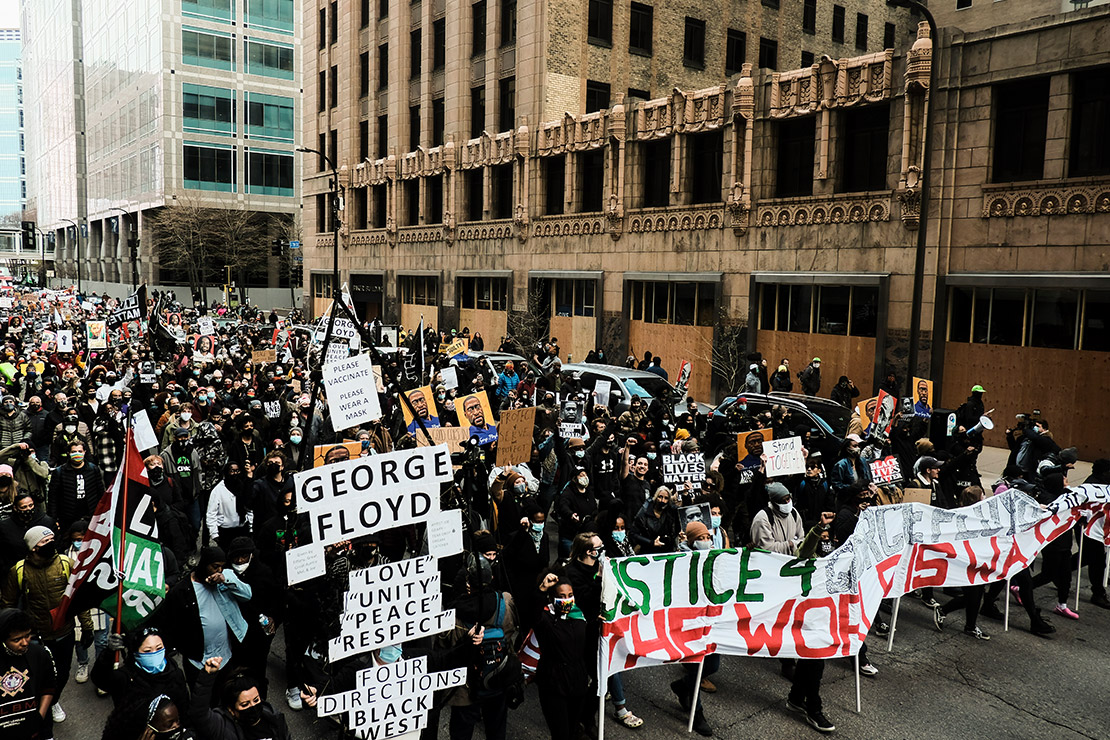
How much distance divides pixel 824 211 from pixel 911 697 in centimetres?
1842

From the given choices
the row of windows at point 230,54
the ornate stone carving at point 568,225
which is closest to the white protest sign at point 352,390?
the ornate stone carving at point 568,225

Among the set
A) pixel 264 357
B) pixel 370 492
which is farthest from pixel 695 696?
pixel 264 357

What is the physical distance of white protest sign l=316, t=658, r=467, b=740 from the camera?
638 centimetres

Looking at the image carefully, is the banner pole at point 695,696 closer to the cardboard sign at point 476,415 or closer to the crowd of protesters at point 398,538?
the crowd of protesters at point 398,538

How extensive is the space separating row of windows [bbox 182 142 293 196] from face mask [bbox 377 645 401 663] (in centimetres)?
7294

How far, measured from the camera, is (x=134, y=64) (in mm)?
77188

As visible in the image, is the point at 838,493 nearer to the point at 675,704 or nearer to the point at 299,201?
the point at 675,704

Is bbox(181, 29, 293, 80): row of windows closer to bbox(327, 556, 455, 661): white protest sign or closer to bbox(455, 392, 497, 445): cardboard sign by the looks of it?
bbox(455, 392, 497, 445): cardboard sign

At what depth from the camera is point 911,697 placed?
8242mm

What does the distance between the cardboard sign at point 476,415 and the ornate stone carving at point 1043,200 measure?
13898 millimetres

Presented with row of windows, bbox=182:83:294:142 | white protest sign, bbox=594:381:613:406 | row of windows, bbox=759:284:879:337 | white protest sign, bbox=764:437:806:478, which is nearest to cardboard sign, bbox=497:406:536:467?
white protest sign, bbox=764:437:806:478

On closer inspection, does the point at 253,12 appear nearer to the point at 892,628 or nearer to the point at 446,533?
the point at 446,533

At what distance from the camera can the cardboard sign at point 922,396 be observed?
57.2ft

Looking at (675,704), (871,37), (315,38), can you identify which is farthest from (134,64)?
(675,704)
